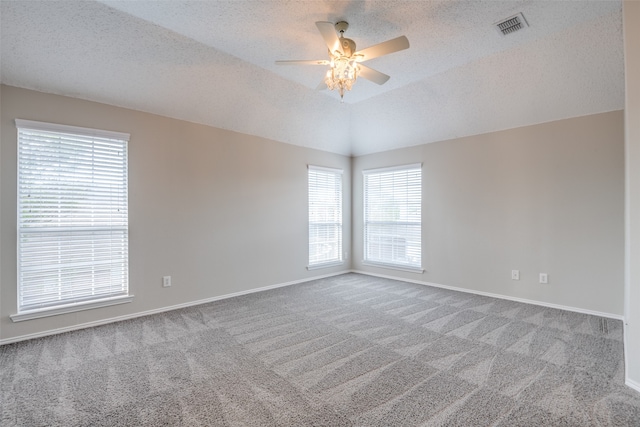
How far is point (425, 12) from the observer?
267 cm

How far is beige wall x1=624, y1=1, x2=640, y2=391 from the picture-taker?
2.13 m

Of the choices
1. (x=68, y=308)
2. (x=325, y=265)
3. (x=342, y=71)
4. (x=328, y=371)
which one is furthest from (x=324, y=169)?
(x=68, y=308)

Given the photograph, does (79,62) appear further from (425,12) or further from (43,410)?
(425,12)

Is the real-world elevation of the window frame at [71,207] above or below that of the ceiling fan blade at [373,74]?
below

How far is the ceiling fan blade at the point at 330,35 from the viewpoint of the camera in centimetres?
226

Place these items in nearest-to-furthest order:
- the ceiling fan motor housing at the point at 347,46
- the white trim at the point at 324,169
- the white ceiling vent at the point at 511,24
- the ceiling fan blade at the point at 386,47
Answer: the ceiling fan blade at the point at 386,47
the ceiling fan motor housing at the point at 347,46
the white ceiling vent at the point at 511,24
the white trim at the point at 324,169

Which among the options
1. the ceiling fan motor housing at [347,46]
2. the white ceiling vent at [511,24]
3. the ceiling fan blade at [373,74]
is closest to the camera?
the ceiling fan motor housing at [347,46]

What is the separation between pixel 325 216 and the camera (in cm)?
596

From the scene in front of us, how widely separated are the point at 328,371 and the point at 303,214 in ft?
11.1

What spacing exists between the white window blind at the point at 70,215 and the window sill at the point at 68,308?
0.15 ft

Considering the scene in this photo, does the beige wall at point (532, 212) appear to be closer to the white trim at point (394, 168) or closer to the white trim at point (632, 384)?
the white trim at point (394, 168)

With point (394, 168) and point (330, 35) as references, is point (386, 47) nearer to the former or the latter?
point (330, 35)

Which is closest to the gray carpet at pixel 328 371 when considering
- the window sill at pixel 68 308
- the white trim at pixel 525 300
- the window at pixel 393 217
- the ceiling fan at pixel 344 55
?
the white trim at pixel 525 300

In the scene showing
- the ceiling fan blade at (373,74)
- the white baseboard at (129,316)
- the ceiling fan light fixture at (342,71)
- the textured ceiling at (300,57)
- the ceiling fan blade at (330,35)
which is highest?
the textured ceiling at (300,57)
